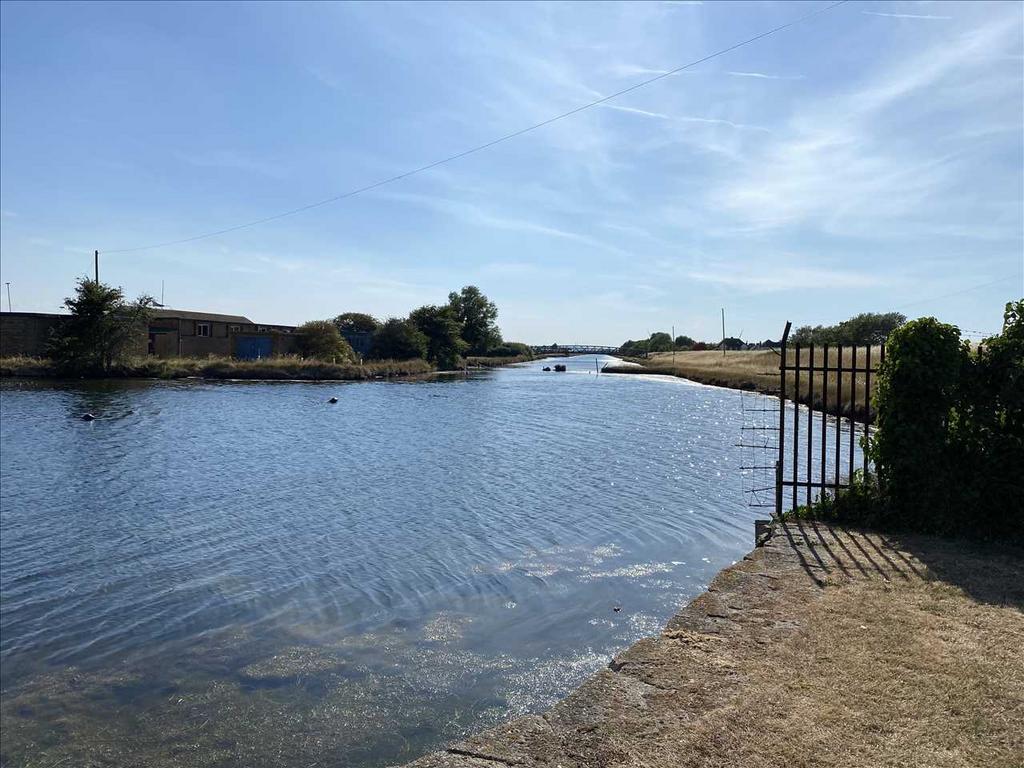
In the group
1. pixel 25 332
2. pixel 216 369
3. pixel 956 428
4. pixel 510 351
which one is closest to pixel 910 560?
pixel 956 428

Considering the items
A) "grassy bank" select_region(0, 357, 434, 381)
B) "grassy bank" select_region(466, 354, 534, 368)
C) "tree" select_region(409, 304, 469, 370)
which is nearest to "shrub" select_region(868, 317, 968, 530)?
"grassy bank" select_region(0, 357, 434, 381)

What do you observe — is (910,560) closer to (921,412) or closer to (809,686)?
(921,412)

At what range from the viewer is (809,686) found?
4.41m

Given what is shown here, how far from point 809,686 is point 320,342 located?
223ft

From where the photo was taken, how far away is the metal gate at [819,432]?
28.8 feet

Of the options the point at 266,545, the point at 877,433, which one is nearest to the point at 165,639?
the point at 266,545

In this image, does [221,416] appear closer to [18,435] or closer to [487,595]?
[18,435]

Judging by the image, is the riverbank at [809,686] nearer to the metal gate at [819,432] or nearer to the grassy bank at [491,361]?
the metal gate at [819,432]

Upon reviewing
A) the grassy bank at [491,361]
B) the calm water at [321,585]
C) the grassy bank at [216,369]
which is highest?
the grassy bank at [491,361]

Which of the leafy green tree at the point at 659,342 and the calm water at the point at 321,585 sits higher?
the leafy green tree at the point at 659,342

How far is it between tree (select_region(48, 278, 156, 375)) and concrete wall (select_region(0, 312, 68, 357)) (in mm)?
2060

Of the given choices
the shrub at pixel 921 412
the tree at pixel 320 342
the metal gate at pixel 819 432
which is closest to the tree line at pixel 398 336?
the tree at pixel 320 342

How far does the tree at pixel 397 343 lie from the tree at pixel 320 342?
925 centimetres

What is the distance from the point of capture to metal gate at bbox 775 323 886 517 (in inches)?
345
